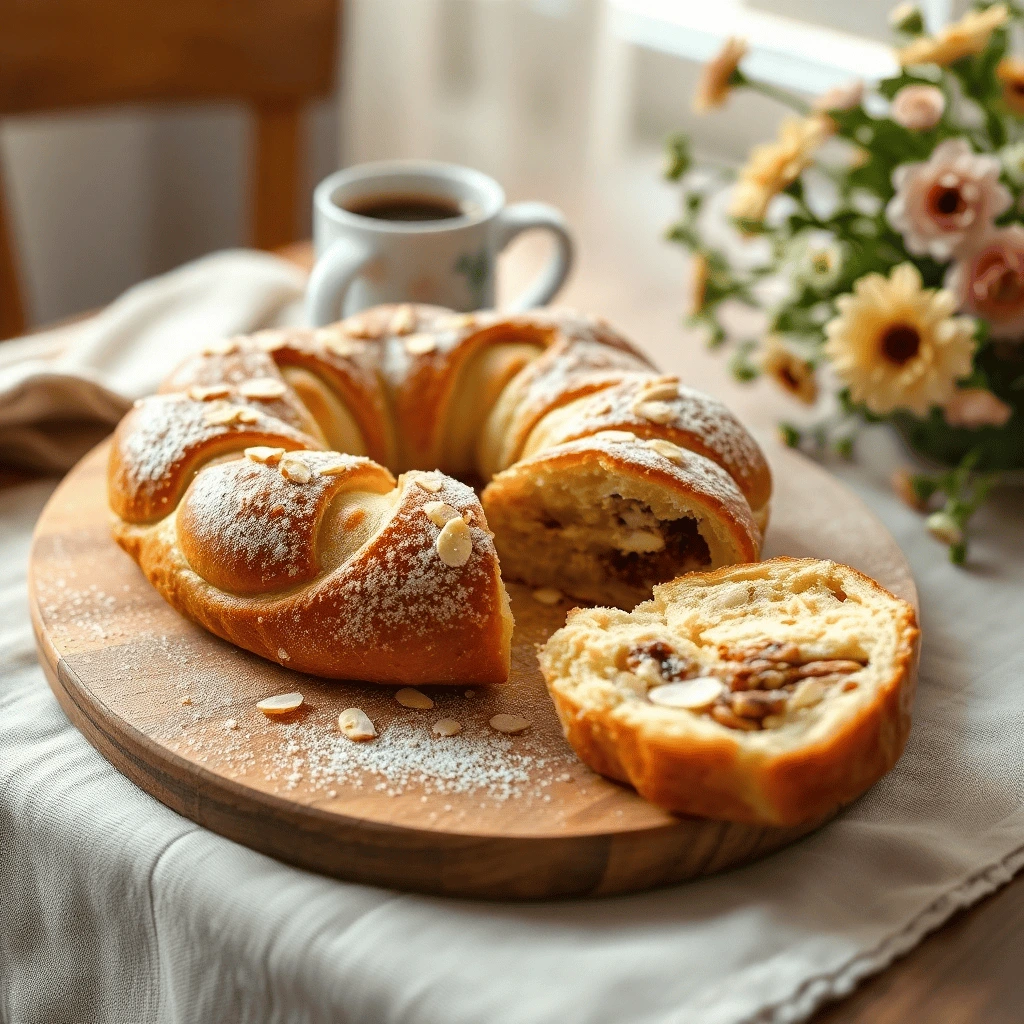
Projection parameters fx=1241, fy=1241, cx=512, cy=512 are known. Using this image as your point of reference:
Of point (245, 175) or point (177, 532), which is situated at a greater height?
point (177, 532)

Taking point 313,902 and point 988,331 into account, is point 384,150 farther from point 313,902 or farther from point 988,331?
point 313,902

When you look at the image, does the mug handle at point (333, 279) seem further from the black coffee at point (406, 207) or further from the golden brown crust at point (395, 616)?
the golden brown crust at point (395, 616)

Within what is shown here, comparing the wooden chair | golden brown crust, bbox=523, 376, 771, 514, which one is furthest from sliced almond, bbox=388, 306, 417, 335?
the wooden chair

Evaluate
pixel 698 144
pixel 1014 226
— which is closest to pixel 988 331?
pixel 1014 226

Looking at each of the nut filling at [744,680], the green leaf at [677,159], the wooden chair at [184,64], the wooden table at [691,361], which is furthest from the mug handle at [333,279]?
the wooden chair at [184,64]

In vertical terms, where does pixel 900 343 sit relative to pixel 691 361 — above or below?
above

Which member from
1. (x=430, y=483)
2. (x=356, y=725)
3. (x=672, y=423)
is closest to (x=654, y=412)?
Result: (x=672, y=423)

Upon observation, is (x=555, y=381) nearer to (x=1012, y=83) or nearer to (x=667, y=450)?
(x=667, y=450)
